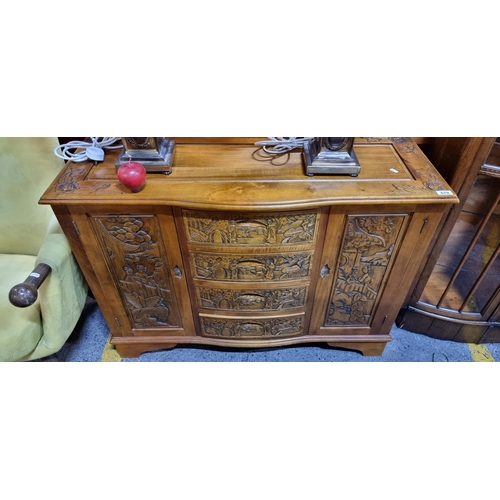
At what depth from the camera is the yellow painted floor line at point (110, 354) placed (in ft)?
4.07

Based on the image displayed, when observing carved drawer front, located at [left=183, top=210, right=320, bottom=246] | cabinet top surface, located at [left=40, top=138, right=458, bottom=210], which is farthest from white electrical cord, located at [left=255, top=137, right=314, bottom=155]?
carved drawer front, located at [left=183, top=210, right=320, bottom=246]

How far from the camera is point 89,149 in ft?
2.84

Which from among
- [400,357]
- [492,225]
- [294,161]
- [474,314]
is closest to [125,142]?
[294,161]

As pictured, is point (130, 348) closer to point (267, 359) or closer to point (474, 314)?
point (267, 359)

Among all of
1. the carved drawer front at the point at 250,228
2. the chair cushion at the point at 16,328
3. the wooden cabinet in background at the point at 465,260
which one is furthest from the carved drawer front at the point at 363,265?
the chair cushion at the point at 16,328

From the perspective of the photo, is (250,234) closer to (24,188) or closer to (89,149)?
(89,149)

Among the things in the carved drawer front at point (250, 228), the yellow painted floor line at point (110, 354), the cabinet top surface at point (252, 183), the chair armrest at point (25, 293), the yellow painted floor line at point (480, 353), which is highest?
the cabinet top surface at point (252, 183)

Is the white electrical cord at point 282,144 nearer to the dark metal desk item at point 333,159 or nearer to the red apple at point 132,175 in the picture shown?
the dark metal desk item at point 333,159

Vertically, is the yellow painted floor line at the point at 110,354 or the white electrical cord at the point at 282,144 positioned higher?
the white electrical cord at the point at 282,144

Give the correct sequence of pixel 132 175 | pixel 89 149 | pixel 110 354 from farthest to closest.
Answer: pixel 110 354
pixel 89 149
pixel 132 175

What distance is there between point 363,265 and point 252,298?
0.35 meters

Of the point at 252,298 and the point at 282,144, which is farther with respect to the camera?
the point at 252,298

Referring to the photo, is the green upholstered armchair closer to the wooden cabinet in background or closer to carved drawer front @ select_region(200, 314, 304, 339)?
carved drawer front @ select_region(200, 314, 304, 339)

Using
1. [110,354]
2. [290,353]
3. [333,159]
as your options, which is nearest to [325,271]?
[333,159]
